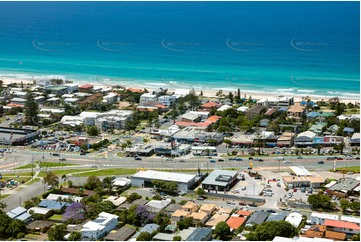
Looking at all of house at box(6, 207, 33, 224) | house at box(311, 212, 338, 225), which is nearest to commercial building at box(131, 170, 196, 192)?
house at box(6, 207, 33, 224)

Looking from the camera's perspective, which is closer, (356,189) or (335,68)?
(356,189)

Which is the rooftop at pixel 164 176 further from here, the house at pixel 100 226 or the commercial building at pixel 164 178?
the house at pixel 100 226

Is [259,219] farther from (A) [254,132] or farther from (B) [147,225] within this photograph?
(A) [254,132]

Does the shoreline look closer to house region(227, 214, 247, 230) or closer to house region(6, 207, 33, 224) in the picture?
house region(227, 214, 247, 230)

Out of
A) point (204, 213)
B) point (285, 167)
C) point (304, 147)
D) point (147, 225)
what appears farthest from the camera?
point (304, 147)

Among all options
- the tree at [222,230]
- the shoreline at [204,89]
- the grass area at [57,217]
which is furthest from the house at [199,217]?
the shoreline at [204,89]

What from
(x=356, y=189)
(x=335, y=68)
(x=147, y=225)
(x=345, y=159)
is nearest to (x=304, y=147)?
(x=345, y=159)
